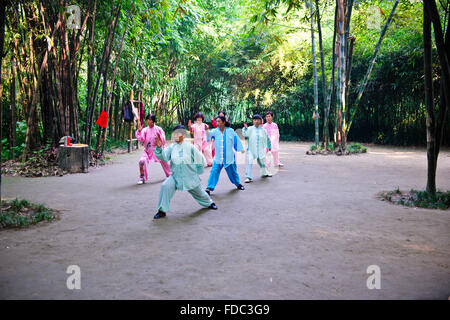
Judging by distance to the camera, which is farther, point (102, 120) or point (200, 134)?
point (102, 120)

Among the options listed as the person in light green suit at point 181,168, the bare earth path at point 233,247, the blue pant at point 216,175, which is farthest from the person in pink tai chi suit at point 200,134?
the person in light green suit at point 181,168

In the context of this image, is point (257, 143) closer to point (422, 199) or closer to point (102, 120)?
point (422, 199)

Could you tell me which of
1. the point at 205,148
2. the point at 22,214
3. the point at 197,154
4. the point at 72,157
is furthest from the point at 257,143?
the point at 22,214

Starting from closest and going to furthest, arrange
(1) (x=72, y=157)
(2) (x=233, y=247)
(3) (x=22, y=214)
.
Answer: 1. (2) (x=233, y=247)
2. (3) (x=22, y=214)
3. (1) (x=72, y=157)

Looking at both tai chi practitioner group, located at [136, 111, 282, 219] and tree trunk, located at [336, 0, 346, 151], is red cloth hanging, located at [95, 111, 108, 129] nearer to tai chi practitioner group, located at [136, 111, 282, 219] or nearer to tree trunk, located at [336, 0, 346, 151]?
tai chi practitioner group, located at [136, 111, 282, 219]

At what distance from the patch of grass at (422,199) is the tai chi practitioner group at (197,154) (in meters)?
2.30

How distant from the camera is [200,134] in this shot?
30.5ft

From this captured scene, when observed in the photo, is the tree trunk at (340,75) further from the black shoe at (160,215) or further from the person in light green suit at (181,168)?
the black shoe at (160,215)

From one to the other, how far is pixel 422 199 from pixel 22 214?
16.2 ft

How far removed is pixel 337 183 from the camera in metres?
6.74

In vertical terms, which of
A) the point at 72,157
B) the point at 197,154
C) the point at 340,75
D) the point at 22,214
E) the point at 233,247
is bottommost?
the point at 233,247

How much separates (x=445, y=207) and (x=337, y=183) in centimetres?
207
